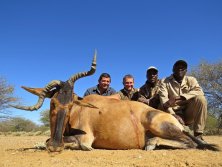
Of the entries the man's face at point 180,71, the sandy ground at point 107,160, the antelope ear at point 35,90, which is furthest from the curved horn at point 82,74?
the man's face at point 180,71

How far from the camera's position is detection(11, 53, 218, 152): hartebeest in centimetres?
594

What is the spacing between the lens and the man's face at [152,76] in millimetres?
7993

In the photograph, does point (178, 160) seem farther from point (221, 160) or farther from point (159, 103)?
point (159, 103)

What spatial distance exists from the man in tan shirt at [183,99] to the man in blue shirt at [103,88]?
1.42 meters

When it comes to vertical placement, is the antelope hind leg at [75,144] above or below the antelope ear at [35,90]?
below

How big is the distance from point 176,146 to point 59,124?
206cm

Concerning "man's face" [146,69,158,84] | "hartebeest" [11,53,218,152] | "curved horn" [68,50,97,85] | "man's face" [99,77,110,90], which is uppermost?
"man's face" [146,69,158,84]

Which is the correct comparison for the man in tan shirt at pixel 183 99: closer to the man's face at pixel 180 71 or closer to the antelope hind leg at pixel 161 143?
the man's face at pixel 180 71

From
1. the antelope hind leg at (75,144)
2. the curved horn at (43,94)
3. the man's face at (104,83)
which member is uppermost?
the man's face at (104,83)

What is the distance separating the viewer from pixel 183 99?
6.94 meters

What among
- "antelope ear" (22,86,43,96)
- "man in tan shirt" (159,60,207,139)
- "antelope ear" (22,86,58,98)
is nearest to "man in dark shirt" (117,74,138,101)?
"man in tan shirt" (159,60,207,139)

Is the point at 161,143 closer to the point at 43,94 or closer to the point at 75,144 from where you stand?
the point at 75,144

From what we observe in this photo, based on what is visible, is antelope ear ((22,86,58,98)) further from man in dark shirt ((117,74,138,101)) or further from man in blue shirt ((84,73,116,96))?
man in dark shirt ((117,74,138,101))

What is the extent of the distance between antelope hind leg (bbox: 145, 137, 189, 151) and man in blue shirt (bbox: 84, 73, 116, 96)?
2499 millimetres
